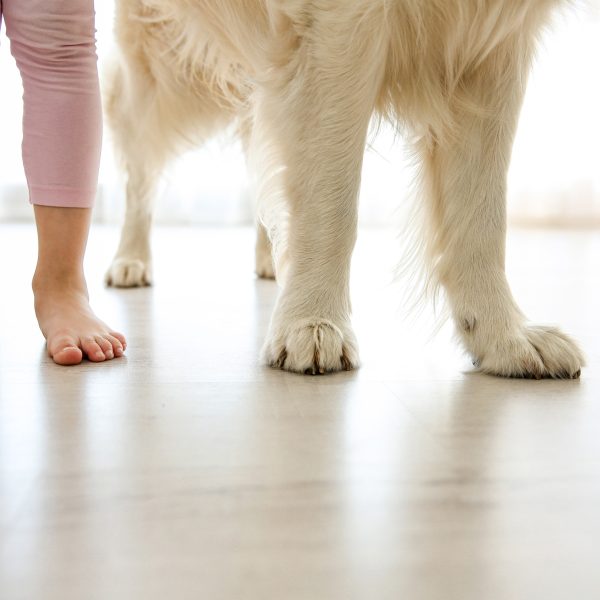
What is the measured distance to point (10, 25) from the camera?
1544mm

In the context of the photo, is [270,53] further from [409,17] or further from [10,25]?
[10,25]

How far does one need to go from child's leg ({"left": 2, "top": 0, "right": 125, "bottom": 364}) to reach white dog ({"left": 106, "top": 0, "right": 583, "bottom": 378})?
0.88 ft

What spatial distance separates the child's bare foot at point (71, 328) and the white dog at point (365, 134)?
0.89 feet

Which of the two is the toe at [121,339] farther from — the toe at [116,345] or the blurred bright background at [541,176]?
the blurred bright background at [541,176]

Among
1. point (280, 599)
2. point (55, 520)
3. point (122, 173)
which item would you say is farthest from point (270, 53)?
point (122, 173)

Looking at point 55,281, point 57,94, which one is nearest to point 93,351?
point 55,281

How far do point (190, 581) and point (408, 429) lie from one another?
465 mm

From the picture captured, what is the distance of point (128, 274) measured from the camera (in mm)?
2379

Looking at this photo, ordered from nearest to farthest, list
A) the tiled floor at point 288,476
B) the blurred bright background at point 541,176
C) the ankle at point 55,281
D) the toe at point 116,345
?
the tiled floor at point 288,476 → the toe at point 116,345 → the ankle at point 55,281 → the blurred bright background at point 541,176

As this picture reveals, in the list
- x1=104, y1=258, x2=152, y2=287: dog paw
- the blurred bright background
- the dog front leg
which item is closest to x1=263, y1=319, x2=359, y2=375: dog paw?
the dog front leg

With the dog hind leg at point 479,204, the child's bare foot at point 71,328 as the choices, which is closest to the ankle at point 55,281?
the child's bare foot at point 71,328

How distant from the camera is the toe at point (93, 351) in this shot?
1435 mm

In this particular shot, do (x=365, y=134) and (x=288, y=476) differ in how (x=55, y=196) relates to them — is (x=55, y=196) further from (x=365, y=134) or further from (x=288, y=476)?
(x=288, y=476)

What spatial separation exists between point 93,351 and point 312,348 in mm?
354
